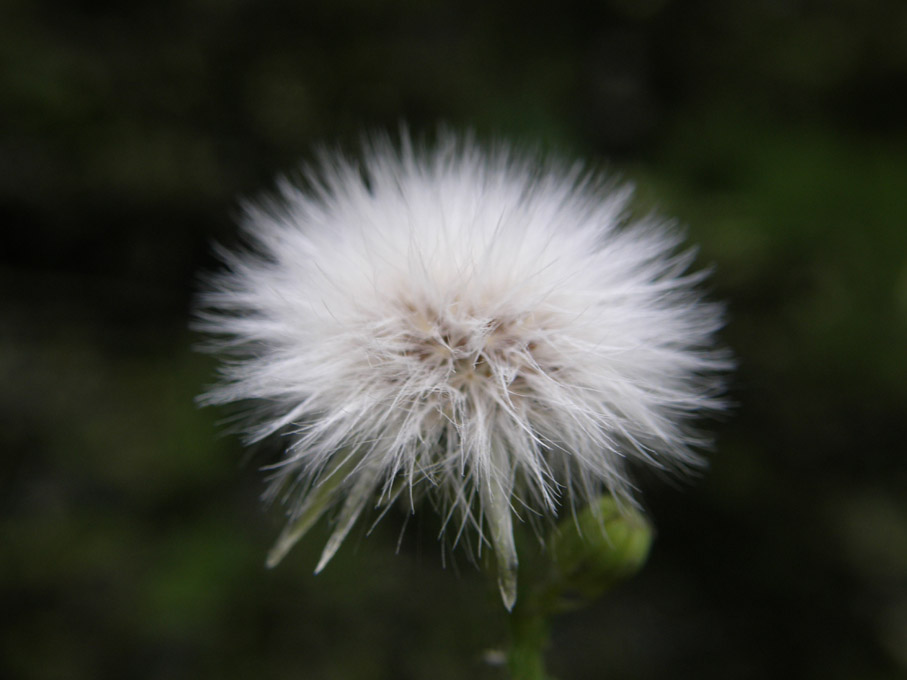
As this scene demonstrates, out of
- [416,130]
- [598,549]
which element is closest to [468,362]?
[598,549]

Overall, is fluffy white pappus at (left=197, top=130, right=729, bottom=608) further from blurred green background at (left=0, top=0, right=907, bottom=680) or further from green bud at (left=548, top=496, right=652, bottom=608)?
blurred green background at (left=0, top=0, right=907, bottom=680)

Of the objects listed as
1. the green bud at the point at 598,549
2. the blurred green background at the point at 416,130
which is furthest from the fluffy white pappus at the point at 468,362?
the blurred green background at the point at 416,130

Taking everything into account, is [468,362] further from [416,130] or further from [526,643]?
[416,130]

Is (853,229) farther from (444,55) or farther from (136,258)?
(136,258)

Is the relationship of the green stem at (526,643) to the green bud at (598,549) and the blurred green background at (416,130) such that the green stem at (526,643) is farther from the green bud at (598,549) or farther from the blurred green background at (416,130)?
the blurred green background at (416,130)

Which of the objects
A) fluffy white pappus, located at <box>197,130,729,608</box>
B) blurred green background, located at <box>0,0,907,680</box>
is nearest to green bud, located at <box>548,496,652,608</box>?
fluffy white pappus, located at <box>197,130,729,608</box>
